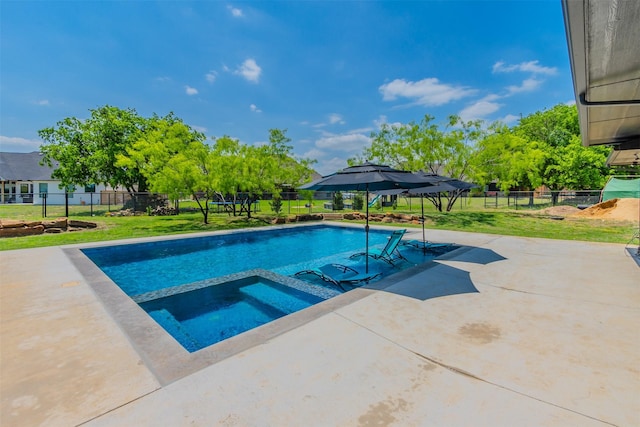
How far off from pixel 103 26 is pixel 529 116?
143 ft

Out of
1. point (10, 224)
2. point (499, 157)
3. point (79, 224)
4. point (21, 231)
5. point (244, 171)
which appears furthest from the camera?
point (499, 157)

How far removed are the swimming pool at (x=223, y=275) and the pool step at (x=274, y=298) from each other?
0.06ft

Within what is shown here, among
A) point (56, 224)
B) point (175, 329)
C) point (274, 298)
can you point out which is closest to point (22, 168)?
point (56, 224)

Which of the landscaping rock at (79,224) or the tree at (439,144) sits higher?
the tree at (439,144)

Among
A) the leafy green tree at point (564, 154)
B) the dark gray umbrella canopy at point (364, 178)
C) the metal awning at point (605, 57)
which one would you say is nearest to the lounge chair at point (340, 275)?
the dark gray umbrella canopy at point (364, 178)

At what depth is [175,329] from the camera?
427 centimetres

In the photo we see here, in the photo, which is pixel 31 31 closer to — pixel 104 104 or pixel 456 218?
pixel 104 104

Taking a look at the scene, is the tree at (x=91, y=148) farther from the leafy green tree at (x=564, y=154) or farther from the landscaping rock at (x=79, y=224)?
the leafy green tree at (x=564, y=154)

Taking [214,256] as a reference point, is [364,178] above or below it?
above

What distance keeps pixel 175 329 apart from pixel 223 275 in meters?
2.78


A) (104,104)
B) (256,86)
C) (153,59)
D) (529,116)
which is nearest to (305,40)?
(256,86)

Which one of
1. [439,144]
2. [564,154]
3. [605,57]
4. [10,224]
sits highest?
[564,154]

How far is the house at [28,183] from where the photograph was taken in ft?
96.1

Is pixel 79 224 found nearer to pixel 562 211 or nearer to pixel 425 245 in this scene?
pixel 425 245
